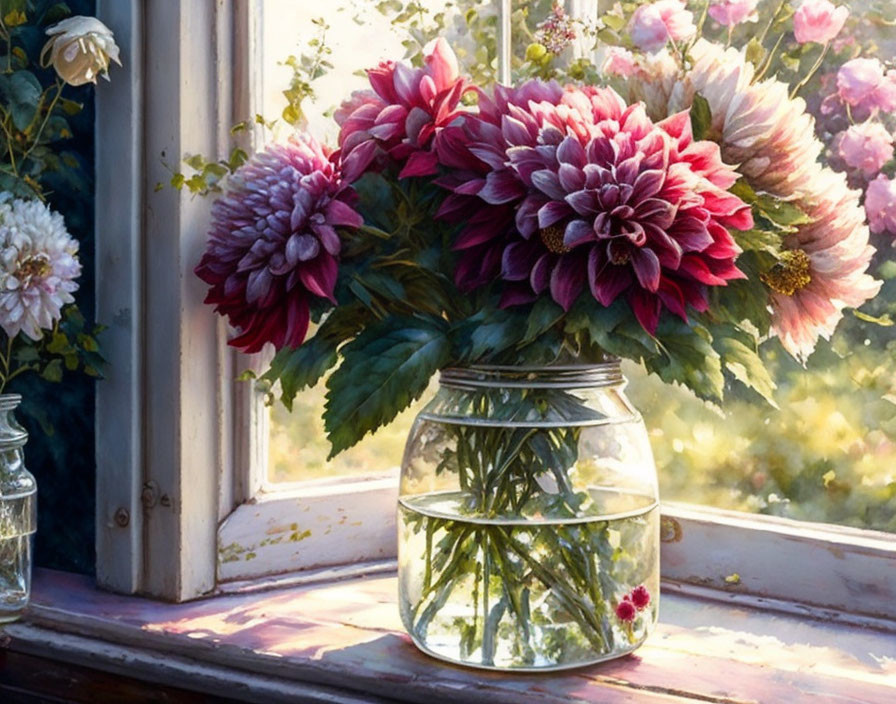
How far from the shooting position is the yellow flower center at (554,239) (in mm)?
1022

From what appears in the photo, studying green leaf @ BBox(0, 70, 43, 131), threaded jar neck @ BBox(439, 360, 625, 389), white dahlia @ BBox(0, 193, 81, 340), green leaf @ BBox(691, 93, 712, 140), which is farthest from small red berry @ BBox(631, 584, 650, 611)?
green leaf @ BBox(0, 70, 43, 131)

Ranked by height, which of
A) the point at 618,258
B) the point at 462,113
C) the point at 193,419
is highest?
the point at 462,113

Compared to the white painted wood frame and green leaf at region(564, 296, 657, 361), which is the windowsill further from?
green leaf at region(564, 296, 657, 361)

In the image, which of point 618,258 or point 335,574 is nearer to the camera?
point 618,258

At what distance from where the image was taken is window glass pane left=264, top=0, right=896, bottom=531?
1.29 meters

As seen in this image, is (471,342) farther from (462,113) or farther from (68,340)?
(68,340)

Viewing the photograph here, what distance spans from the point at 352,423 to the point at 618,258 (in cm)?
26

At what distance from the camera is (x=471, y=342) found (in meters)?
1.09

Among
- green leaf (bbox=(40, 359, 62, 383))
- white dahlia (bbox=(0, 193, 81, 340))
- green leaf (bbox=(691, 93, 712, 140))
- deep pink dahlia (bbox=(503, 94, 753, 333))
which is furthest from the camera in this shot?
green leaf (bbox=(40, 359, 62, 383))

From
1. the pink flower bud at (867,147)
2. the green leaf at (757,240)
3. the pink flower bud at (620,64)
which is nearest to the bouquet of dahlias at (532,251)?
the green leaf at (757,240)

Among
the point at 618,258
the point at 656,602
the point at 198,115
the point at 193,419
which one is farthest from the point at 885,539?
the point at 198,115

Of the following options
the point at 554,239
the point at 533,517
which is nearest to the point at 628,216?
the point at 554,239

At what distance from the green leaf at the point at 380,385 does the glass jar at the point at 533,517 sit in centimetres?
4

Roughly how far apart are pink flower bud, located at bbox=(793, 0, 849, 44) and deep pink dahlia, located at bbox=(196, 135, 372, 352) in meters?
0.47
